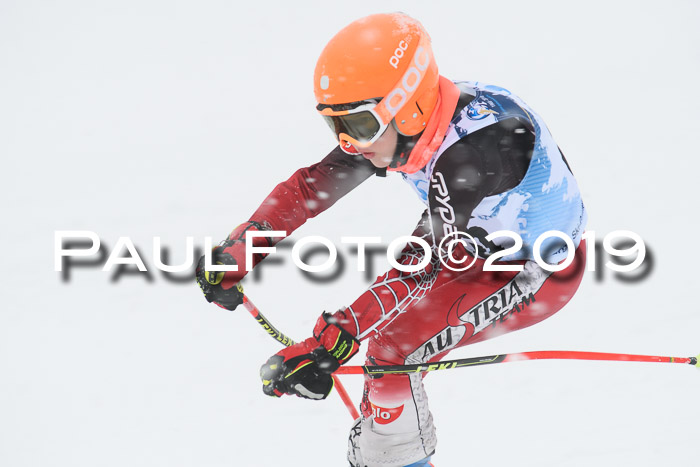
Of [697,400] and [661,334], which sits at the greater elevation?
[661,334]

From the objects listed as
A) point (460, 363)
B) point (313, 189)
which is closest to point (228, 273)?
point (313, 189)

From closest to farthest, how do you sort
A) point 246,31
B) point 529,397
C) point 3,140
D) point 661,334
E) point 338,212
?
point 529,397
point 661,334
point 338,212
point 3,140
point 246,31

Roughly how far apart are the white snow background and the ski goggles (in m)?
1.69

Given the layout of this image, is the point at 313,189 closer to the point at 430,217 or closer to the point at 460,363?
the point at 430,217

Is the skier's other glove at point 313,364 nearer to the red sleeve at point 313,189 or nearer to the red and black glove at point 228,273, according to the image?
the red and black glove at point 228,273

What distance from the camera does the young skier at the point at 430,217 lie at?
8.14ft

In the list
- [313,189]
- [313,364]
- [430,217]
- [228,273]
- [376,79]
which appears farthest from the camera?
[313,189]

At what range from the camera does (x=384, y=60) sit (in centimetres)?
245

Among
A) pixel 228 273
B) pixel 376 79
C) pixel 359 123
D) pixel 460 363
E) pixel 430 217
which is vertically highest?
pixel 376 79

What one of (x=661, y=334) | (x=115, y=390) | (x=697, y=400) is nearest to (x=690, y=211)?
(x=661, y=334)

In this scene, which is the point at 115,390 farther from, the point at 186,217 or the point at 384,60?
the point at 384,60

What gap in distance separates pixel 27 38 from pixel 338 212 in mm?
3539

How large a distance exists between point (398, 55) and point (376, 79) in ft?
0.35

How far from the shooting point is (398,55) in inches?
97.0
